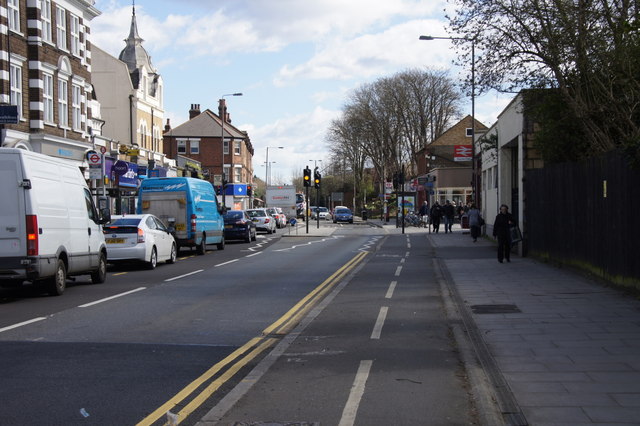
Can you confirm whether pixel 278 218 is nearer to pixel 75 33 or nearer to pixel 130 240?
pixel 75 33

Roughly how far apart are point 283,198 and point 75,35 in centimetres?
3304

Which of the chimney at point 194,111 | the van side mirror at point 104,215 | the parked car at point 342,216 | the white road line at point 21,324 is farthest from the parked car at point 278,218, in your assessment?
the white road line at point 21,324

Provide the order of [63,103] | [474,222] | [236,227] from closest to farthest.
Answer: [63,103], [474,222], [236,227]

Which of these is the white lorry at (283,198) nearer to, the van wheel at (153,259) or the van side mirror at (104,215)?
the van wheel at (153,259)

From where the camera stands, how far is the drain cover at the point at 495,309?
38.4 feet

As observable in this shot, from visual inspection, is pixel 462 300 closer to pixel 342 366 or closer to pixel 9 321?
pixel 342 366

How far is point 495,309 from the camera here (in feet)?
39.4

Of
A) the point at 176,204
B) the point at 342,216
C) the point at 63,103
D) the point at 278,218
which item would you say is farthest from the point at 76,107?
the point at 342,216

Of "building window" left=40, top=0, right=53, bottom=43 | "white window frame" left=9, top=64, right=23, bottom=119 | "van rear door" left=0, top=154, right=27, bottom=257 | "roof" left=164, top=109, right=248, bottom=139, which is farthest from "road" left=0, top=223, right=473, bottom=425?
"roof" left=164, top=109, right=248, bottom=139

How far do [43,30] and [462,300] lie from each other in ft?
81.7

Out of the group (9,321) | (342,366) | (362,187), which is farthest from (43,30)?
(362,187)

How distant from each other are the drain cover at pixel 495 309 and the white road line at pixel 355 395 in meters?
4.23

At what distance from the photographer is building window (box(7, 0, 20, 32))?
94.1 feet

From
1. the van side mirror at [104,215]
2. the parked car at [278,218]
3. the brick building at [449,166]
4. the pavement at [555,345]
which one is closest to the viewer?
the pavement at [555,345]
